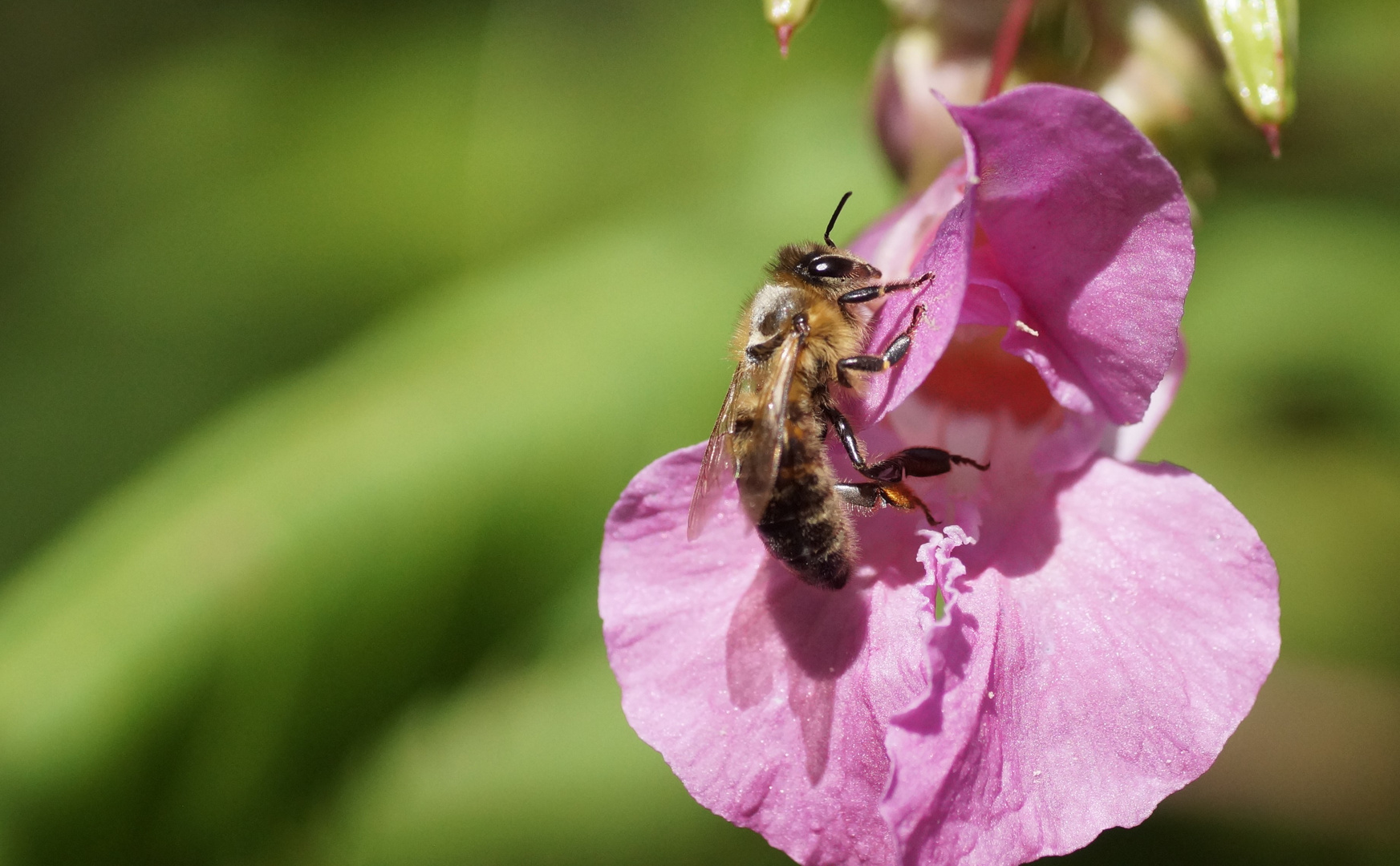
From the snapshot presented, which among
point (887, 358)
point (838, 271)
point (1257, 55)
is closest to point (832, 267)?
point (838, 271)

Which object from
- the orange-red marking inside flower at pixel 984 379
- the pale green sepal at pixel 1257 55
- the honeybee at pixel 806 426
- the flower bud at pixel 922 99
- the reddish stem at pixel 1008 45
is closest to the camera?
the honeybee at pixel 806 426

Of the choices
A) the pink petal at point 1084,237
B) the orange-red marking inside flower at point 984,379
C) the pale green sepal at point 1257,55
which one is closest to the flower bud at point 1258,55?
the pale green sepal at point 1257,55

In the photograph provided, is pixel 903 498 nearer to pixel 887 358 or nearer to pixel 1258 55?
pixel 887 358

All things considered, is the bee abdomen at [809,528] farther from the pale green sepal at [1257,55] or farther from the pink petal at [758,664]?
the pale green sepal at [1257,55]

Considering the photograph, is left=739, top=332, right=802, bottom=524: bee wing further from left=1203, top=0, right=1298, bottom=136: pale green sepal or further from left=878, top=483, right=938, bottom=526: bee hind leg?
left=1203, top=0, right=1298, bottom=136: pale green sepal

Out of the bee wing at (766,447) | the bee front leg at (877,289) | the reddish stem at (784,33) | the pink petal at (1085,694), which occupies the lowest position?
the pink petal at (1085,694)

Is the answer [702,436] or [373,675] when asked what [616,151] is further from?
[373,675]

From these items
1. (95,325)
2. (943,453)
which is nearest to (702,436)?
(943,453)
